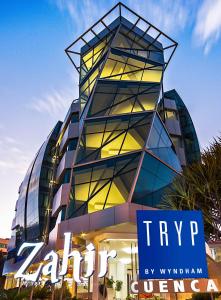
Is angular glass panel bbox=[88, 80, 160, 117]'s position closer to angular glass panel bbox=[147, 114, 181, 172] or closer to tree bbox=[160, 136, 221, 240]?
angular glass panel bbox=[147, 114, 181, 172]

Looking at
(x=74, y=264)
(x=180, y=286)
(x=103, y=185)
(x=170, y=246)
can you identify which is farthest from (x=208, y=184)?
(x=103, y=185)

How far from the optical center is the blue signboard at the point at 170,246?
7.23 metres

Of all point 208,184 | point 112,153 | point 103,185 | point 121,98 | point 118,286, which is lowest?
point 118,286

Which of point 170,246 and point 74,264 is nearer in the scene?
point 170,246

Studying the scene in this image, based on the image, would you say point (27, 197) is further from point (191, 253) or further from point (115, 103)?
point (191, 253)

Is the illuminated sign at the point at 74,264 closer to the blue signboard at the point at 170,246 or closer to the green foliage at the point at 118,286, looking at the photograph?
the blue signboard at the point at 170,246

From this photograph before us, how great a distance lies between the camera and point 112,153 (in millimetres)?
32938

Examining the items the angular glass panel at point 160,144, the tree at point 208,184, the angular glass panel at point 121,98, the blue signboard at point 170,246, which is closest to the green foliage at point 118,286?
the angular glass panel at point 160,144

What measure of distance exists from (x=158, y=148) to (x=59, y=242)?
14.2 m

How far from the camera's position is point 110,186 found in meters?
28.9

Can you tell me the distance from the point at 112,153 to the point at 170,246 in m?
25.7

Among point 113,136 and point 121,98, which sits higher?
point 121,98

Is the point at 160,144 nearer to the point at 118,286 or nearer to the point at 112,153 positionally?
the point at 112,153

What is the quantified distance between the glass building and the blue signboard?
578 inches
